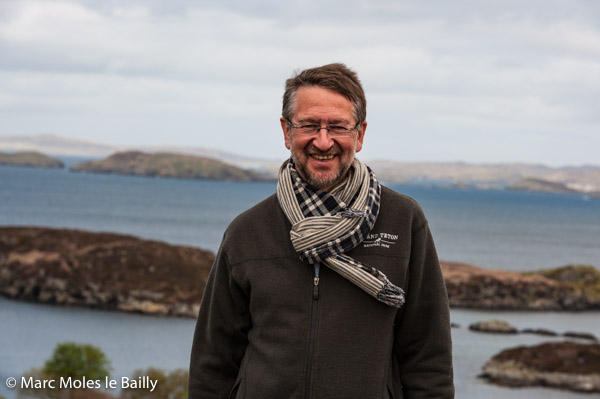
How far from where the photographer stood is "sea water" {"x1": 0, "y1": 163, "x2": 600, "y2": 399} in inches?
1823

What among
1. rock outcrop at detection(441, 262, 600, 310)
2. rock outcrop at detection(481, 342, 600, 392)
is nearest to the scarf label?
rock outcrop at detection(481, 342, 600, 392)

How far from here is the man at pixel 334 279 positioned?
3281mm

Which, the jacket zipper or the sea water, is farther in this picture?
the sea water

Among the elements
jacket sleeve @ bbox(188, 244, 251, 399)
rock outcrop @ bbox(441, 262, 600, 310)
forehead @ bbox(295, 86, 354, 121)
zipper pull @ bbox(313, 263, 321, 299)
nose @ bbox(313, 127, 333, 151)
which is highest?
forehead @ bbox(295, 86, 354, 121)

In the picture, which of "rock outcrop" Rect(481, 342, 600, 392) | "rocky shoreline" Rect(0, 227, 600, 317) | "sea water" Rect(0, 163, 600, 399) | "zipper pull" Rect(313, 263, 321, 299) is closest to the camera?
"zipper pull" Rect(313, 263, 321, 299)

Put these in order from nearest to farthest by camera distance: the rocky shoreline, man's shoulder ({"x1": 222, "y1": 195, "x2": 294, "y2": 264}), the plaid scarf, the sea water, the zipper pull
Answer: the plaid scarf
the zipper pull
man's shoulder ({"x1": 222, "y1": 195, "x2": 294, "y2": 264})
the sea water
the rocky shoreline

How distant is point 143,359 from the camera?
45375 mm

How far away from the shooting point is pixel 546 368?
45344mm

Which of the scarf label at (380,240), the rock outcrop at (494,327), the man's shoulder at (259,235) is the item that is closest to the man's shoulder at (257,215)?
the man's shoulder at (259,235)

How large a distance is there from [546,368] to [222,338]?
45482 mm

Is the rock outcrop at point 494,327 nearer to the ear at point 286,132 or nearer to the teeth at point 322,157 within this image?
the ear at point 286,132

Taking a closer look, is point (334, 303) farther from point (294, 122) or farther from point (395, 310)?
point (294, 122)

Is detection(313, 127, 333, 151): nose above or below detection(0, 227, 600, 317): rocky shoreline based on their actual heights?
above

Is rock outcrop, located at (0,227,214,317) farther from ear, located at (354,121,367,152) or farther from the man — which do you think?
ear, located at (354,121,367,152)
